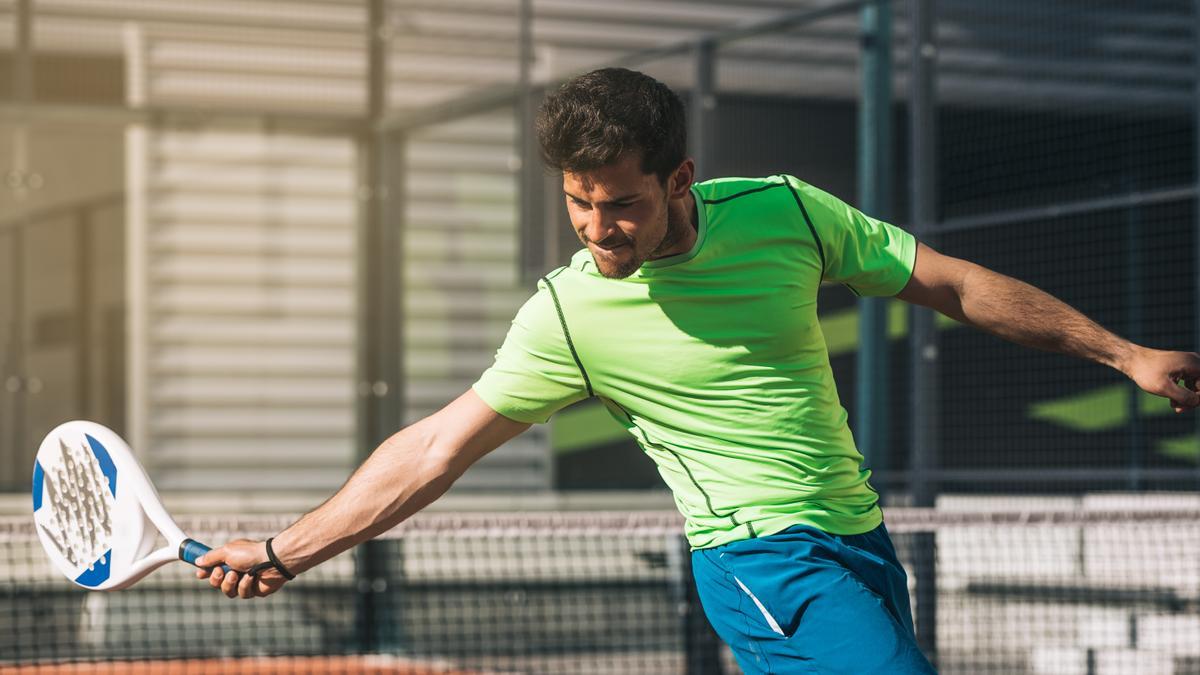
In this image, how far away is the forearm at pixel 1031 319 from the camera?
3369 mm

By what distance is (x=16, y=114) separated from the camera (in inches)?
361

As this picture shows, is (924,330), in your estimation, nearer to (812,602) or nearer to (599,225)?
(812,602)

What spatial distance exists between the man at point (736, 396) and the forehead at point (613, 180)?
0.30 ft

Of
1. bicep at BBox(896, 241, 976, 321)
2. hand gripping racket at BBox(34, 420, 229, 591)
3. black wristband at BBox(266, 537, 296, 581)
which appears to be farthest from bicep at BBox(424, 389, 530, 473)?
bicep at BBox(896, 241, 976, 321)

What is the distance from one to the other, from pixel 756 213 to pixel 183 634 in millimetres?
6198

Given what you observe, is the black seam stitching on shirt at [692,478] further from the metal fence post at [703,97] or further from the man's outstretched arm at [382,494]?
A: the metal fence post at [703,97]

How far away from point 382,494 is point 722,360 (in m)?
0.64

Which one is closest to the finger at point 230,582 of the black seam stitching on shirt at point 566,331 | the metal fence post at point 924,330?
the black seam stitching on shirt at point 566,331

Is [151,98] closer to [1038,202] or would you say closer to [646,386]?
[1038,202]

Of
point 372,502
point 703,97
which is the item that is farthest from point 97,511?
point 703,97

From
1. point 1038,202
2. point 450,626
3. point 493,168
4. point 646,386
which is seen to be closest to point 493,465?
point 450,626

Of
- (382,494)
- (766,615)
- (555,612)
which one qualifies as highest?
(382,494)

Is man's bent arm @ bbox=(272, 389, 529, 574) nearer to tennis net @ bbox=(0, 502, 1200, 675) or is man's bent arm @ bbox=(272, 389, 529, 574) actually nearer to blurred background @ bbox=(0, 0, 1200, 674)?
tennis net @ bbox=(0, 502, 1200, 675)

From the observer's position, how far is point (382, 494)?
3322mm
